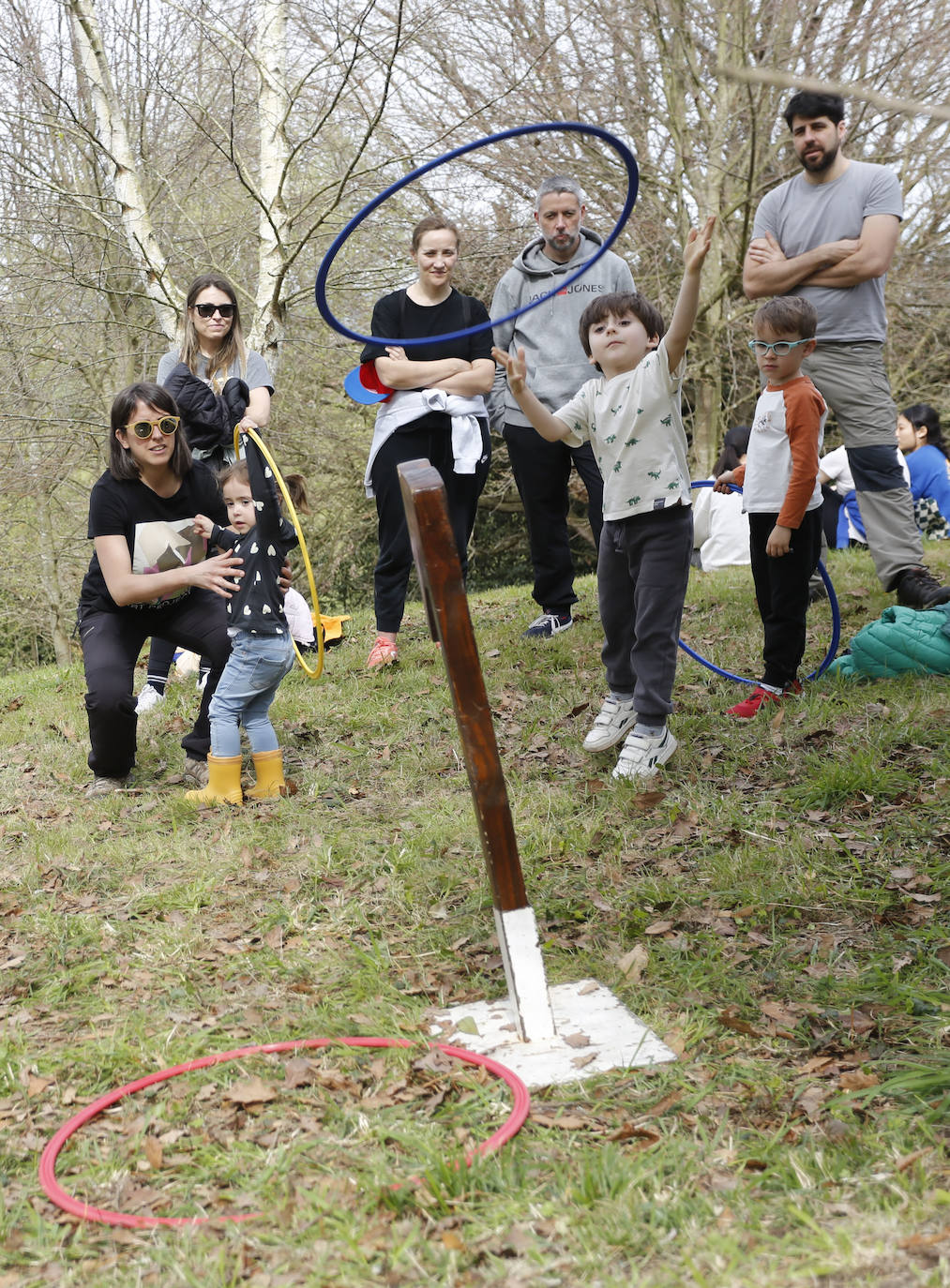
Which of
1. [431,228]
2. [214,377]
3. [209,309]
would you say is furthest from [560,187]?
[214,377]

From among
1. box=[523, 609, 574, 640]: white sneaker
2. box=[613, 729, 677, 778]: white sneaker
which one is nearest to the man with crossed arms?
box=[613, 729, 677, 778]: white sneaker

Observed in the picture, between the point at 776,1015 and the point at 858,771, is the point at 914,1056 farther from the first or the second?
the point at 858,771

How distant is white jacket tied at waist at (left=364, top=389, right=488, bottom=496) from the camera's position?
6.15 metres

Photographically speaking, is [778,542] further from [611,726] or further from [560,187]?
[560,187]

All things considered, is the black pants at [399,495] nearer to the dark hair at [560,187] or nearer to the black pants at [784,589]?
the dark hair at [560,187]

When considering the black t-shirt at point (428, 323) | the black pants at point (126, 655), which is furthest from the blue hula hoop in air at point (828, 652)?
the black pants at point (126, 655)

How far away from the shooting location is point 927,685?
498 cm

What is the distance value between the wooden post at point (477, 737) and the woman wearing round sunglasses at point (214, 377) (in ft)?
10.4

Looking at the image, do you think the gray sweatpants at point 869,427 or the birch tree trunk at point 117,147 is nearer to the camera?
the gray sweatpants at point 869,427

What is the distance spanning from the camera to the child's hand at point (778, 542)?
4.89m

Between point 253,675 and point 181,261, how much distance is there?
8700 mm

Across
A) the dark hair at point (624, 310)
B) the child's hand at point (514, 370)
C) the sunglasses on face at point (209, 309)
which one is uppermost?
the sunglasses on face at point (209, 309)

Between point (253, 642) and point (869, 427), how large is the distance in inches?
121

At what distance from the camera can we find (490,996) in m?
3.10
